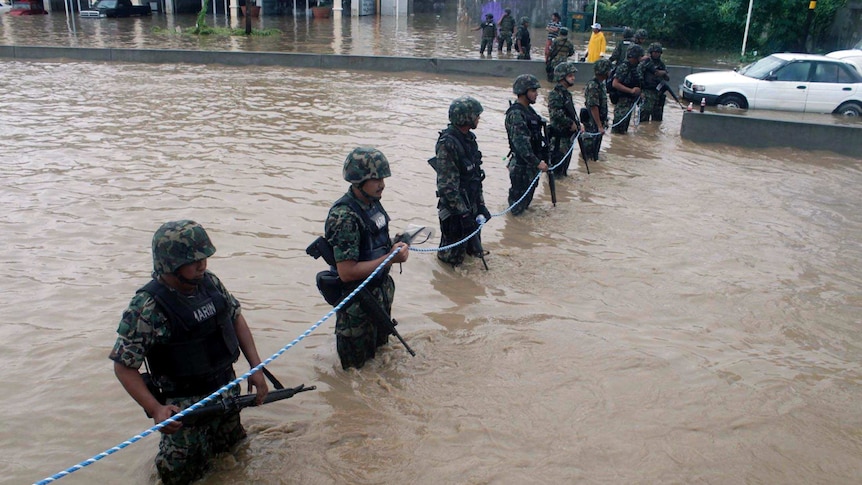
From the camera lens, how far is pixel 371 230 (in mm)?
4621

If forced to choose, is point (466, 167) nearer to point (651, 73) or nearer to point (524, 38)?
point (651, 73)

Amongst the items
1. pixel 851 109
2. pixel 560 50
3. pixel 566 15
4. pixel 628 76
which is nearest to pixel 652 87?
pixel 628 76

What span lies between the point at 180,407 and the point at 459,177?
3.82 metres

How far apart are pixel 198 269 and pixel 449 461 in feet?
6.43

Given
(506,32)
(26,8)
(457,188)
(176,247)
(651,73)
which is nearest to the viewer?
(176,247)

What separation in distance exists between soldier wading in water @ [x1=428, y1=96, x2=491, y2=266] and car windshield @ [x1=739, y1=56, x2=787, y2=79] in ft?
38.7

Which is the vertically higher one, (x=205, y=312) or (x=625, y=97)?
(x=625, y=97)

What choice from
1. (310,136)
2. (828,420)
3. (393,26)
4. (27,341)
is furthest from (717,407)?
(393,26)

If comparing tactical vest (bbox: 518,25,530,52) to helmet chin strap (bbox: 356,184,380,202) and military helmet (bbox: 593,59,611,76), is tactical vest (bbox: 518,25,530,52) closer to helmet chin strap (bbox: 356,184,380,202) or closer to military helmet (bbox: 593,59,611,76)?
military helmet (bbox: 593,59,611,76)

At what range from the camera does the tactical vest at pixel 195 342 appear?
3.39 metres

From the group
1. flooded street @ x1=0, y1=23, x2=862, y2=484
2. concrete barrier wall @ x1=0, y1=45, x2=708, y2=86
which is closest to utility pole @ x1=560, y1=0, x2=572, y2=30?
concrete barrier wall @ x1=0, y1=45, x2=708, y2=86

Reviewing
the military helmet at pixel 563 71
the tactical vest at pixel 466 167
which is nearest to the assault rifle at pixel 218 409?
the tactical vest at pixel 466 167

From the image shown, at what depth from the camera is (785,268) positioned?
24.1 feet

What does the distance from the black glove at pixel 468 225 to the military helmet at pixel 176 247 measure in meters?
3.84
